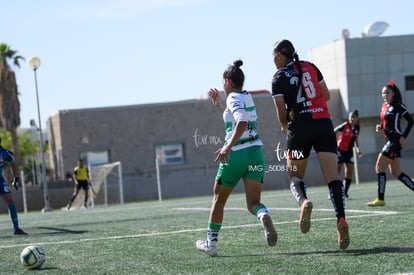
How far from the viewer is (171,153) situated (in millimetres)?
48094

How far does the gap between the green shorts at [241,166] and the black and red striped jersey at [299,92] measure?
1.93 ft

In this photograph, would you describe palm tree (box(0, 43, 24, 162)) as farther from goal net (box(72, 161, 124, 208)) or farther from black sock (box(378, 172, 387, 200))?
black sock (box(378, 172, 387, 200))

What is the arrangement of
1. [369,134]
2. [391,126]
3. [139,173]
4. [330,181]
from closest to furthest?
[330,181], [391,126], [139,173], [369,134]

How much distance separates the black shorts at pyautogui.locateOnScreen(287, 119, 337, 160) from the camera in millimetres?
8047

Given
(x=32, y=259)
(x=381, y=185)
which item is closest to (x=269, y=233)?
(x=32, y=259)

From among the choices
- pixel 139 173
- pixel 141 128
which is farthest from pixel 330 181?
pixel 141 128

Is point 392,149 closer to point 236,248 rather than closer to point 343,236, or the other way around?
point 236,248

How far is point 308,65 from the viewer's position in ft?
26.8

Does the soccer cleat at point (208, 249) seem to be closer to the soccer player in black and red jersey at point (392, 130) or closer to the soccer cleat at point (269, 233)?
the soccer cleat at point (269, 233)

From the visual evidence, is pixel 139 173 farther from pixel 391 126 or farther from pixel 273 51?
pixel 273 51

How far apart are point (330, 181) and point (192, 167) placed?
38603 millimetres

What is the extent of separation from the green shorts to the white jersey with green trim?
7cm

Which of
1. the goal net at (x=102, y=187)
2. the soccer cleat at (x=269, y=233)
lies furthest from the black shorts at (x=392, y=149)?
the goal net at (x=102, y=187)

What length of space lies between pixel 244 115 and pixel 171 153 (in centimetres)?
4050
